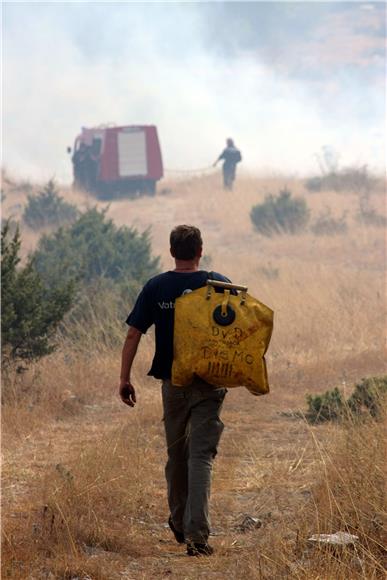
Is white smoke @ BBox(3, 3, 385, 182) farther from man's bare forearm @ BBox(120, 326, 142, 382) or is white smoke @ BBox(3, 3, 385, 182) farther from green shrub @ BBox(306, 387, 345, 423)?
man's bare forearm @ BBox(120, 326, 142, 382)

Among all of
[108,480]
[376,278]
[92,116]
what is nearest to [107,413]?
[108,480]

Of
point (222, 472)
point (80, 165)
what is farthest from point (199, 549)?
point (80, 165)

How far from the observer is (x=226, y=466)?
7.31 m

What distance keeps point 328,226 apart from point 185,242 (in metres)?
19.7

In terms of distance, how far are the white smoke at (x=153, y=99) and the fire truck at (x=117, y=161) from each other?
7.98 metres

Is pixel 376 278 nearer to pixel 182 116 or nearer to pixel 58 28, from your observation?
pixel 182 116

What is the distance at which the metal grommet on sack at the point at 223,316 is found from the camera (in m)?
5.05

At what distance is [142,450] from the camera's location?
750 centimetres

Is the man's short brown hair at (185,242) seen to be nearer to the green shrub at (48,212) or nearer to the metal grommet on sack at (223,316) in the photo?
the metal grommet on sack at (223,316)

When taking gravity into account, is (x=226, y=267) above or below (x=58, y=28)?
below

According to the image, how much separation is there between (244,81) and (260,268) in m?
69.7

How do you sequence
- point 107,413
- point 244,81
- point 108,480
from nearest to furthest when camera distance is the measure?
point 108,480
point 107,413
point 244,81

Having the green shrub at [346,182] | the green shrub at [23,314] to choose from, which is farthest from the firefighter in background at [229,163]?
the green shrub at [23,314]

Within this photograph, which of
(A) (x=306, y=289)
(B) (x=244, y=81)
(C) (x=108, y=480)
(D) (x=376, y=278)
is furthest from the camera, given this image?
(B) (x=244, y=81)
